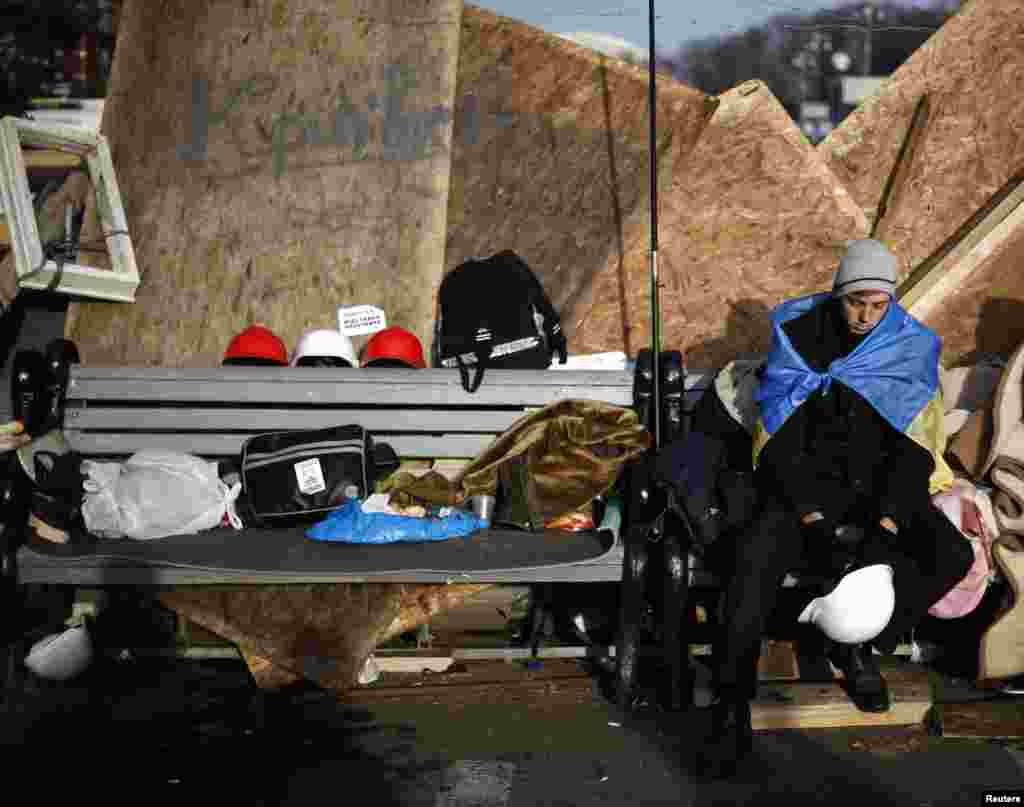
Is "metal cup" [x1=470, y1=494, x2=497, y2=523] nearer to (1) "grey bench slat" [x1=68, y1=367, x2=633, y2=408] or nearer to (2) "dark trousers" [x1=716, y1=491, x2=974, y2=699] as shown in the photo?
(1) "grey bench slat" [x1=68, y1=367, x2=633, y2=408]

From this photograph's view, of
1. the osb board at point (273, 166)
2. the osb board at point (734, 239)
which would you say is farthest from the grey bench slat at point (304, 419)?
the osb board at point (734, 239)

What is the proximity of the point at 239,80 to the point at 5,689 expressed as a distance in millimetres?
3000

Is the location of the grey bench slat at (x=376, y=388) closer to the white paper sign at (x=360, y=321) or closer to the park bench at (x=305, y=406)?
the park bench at (x=305, y=406)

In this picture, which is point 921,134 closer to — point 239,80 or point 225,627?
point 239,80

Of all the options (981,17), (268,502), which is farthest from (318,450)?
(981,17)

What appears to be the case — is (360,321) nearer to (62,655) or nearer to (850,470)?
(62,655)

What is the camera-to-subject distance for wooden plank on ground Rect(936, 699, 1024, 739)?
444cm

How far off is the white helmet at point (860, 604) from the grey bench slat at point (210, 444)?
1581 millimetres

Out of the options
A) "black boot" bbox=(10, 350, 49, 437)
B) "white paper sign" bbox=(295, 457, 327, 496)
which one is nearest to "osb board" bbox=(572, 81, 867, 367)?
"white paper sign" bbox=(295, 457, 327, 496)

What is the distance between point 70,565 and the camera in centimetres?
462

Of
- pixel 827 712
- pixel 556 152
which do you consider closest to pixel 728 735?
pixel 827 712

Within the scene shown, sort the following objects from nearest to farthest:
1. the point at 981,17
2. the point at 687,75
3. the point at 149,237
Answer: the point at 149,237, the point at 981,17, the point at 687,75

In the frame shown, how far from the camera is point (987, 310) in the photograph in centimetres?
605

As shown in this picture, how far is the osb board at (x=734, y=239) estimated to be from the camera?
6.32 meters
